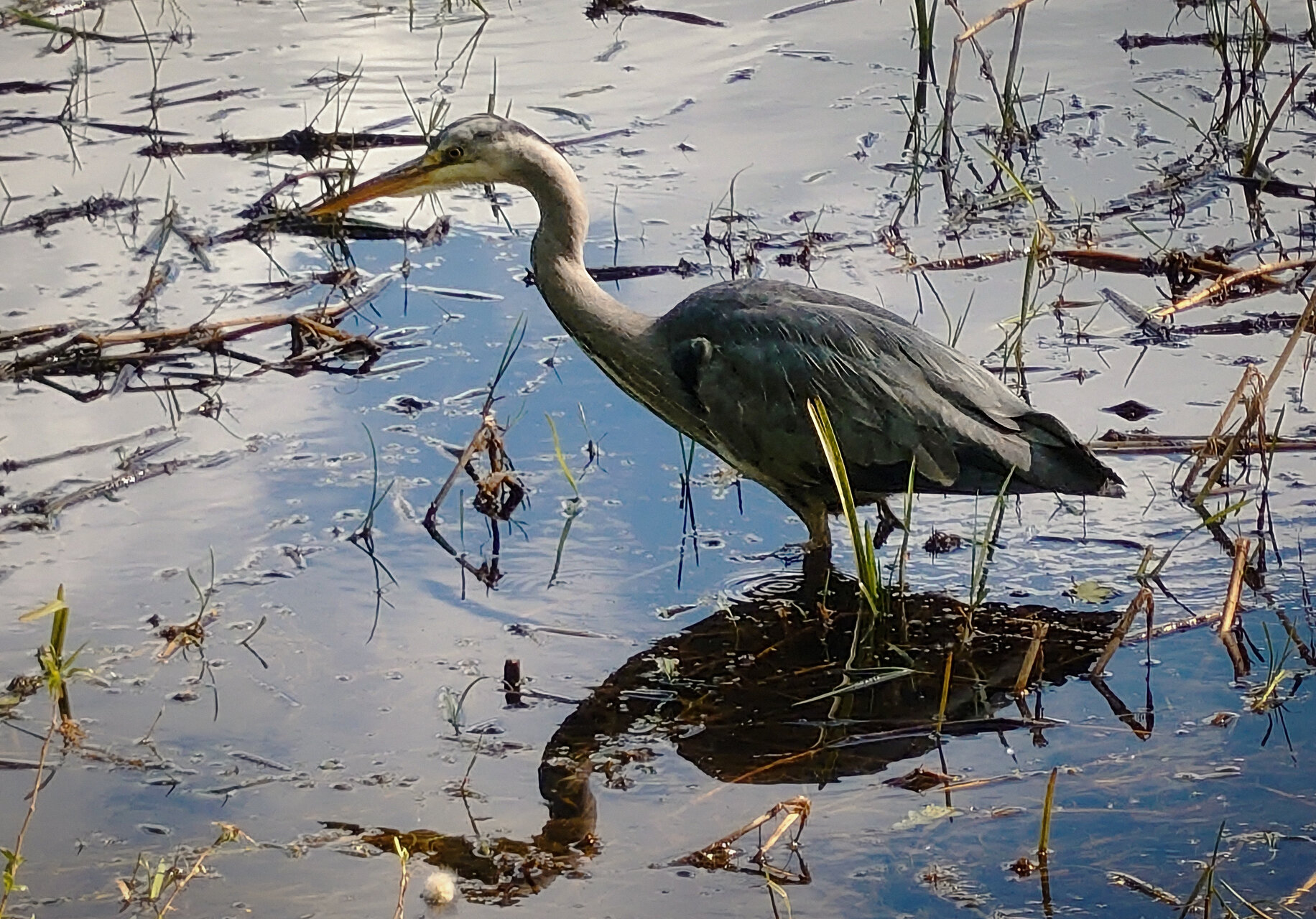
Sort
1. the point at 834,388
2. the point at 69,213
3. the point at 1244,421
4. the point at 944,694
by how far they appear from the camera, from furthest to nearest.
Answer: the point at 69,213
the point at 834,388
the point at 1244,421
the point at 944,694

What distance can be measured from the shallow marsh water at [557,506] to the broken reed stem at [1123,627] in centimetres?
7

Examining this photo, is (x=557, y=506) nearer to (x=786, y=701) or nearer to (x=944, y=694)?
(x=786, y=701)

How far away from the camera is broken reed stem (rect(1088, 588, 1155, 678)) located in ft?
14.5

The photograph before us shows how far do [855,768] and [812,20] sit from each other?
588 centimetres

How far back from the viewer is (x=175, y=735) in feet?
14.4

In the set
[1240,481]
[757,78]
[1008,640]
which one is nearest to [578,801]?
[1008,640]

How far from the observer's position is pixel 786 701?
179 inches

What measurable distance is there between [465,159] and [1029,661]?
96.9 inches

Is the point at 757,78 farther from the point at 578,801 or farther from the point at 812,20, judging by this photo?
the point at 578,801

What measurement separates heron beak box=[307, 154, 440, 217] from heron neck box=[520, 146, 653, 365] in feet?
1.10

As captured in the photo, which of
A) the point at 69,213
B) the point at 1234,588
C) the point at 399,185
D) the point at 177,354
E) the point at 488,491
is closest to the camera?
the point at 1234,588

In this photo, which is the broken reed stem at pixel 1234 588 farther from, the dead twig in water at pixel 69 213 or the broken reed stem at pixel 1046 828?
the dead twig in water at pixel 69 213

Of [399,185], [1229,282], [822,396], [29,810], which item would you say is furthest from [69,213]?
[1229,282]

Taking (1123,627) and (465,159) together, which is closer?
(1123,627)
